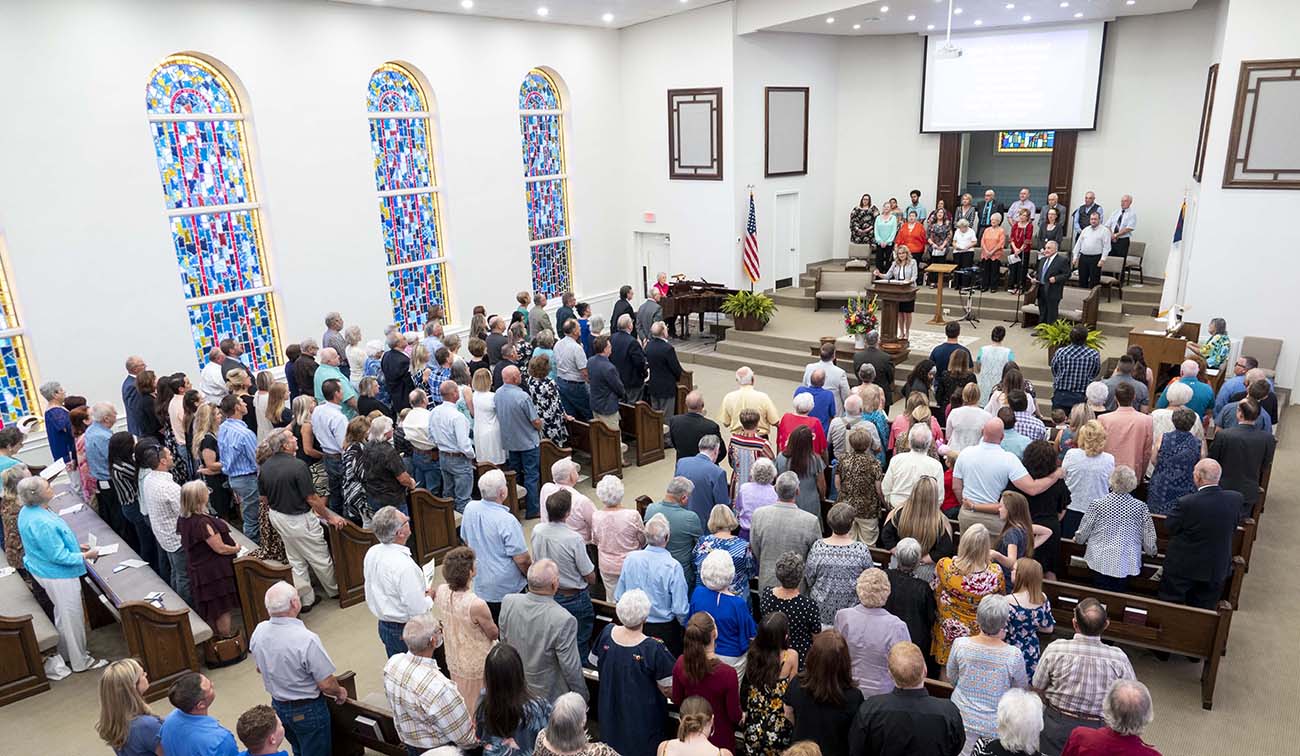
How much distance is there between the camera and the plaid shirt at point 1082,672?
3859mm

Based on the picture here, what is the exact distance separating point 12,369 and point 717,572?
847 cm

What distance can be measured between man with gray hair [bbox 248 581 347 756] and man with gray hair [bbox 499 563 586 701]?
36.3 inches

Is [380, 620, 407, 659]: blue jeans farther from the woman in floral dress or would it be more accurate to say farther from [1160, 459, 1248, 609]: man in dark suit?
[1160, 459, 1248, 609]: man in dark suit

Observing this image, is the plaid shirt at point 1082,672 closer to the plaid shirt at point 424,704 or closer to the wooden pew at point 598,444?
the plaid shirt at point 424,704

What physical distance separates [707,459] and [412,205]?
8348 mm

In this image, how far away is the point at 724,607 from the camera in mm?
4277

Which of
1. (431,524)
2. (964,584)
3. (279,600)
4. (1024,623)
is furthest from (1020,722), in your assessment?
(431,524)

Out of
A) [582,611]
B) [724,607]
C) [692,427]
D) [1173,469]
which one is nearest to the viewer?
[724,607]

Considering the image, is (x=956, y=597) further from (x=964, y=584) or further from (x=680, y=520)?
(x=680, y=520)

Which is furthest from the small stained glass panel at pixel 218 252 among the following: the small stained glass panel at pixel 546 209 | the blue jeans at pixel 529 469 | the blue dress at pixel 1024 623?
the blue dress at pixel 1024 623

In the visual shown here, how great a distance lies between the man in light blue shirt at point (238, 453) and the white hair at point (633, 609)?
4.17 metres

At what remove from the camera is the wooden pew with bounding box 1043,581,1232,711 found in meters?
5.18

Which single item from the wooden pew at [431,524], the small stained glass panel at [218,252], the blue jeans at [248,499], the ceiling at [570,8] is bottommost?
the wooden pew at [431,524]

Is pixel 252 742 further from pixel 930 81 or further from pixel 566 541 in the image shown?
pixel 930 81
